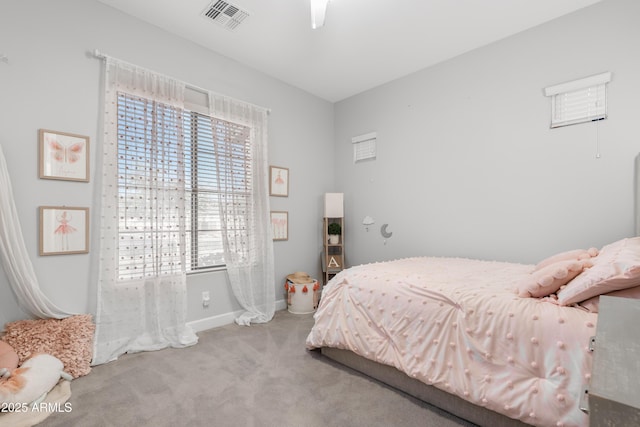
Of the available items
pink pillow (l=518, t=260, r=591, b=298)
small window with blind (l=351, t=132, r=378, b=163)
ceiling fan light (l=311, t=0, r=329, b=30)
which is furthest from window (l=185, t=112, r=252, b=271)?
pink pillow (l=518, t=260, r=591, b=298)

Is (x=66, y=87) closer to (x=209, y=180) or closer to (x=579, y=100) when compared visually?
(x=209, y=180)

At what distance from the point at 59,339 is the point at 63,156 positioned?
4.27ft

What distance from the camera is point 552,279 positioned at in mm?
1554

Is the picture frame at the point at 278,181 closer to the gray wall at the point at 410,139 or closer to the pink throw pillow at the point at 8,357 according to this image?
the gray wall at the point at 410,139

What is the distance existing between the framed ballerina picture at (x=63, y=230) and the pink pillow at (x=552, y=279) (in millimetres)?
2977

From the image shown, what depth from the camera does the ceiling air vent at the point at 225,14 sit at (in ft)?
8.25

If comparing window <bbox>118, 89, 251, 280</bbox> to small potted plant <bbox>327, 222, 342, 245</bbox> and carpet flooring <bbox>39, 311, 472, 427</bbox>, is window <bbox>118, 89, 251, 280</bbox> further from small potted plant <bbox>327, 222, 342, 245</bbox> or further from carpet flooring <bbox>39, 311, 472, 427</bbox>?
small potted plant <bbox>327, 222, 342, 245</bbox>

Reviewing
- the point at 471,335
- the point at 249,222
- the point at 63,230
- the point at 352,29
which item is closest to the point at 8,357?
the point at 63,230

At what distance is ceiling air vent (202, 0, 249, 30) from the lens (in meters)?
2.52

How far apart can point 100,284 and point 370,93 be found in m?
3.64

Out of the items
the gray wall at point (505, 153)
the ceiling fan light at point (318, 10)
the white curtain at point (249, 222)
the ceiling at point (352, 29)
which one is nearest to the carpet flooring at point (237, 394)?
the white curtain at point (249, 222)

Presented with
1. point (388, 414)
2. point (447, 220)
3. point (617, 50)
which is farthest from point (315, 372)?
point (617, 50)

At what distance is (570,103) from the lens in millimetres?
2633

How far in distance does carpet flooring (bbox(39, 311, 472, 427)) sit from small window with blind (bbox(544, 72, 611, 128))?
2.57 metres
